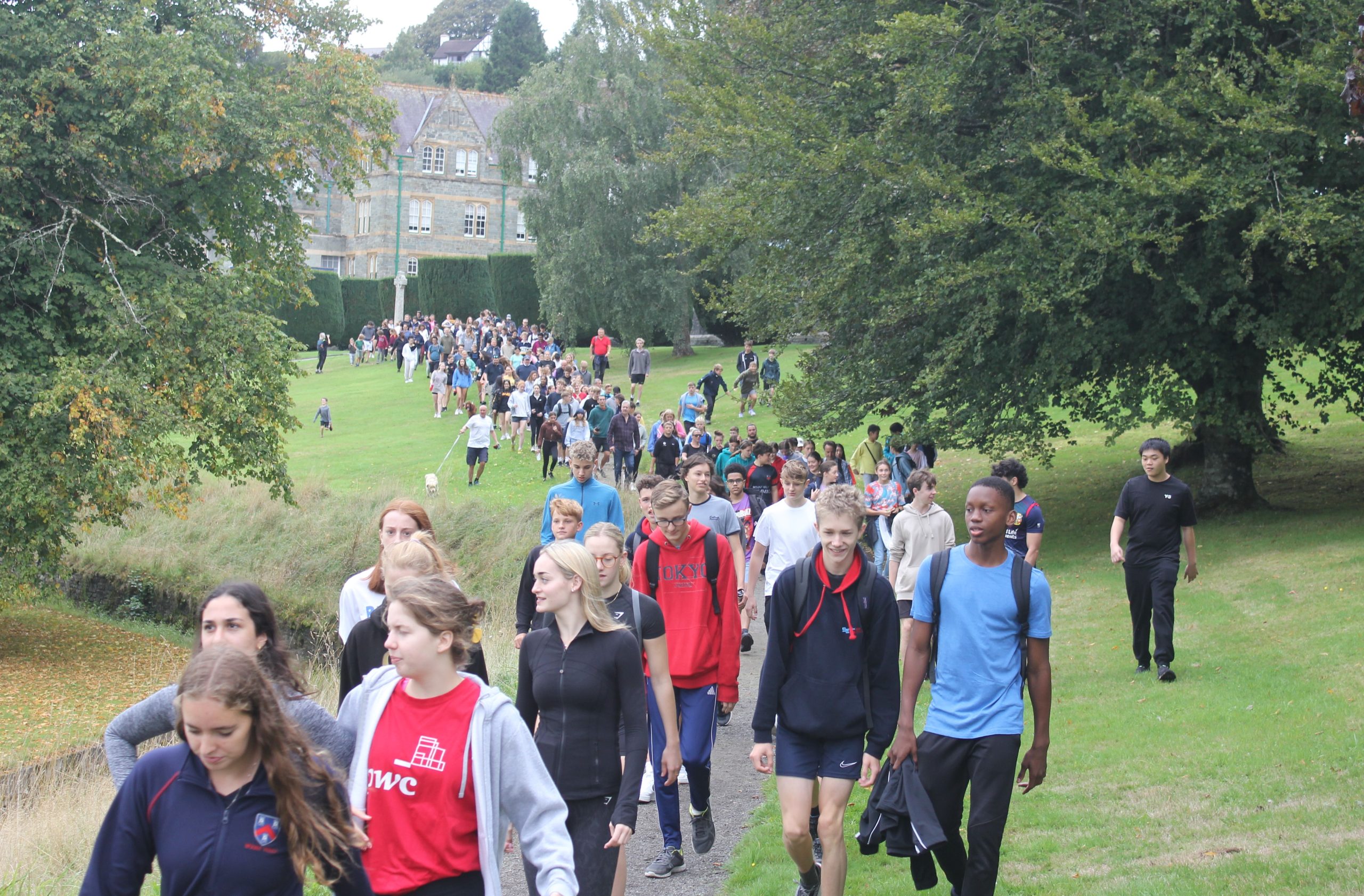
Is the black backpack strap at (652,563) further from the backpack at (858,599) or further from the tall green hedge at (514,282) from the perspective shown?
the tall green hedge at (514,282)

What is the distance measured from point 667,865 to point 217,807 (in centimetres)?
395

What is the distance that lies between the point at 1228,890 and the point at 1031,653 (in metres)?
1.63

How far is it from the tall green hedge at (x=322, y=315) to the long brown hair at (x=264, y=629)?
198ft

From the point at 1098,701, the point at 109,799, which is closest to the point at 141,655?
the point at 109,799

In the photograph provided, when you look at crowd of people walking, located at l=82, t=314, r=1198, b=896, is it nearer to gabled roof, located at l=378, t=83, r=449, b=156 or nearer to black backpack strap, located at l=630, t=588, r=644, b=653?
black backpack strap, located at l=630, t=588, r=644, b=653

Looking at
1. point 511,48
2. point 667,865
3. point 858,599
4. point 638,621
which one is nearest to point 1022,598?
point 858,599

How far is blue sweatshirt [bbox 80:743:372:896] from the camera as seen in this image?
3.02 meters

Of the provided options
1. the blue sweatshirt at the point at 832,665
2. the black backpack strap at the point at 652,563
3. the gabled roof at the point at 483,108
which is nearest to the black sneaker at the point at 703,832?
the black backpack strap at the point at 652,563

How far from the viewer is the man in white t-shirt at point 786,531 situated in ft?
29.7

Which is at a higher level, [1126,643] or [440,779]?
[440,779]

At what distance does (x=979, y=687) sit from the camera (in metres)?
5.34

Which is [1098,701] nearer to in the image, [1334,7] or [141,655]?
[1334,7]

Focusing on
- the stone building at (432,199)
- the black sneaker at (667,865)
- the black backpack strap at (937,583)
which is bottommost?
the black sneaker at (667,865)

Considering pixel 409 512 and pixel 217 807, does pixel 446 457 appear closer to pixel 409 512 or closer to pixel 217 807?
pixel 409 512
